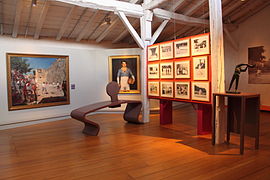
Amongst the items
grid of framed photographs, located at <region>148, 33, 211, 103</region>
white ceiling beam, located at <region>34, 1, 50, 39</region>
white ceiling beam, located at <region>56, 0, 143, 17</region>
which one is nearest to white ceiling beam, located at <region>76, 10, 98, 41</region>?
white ceiling beam, located at <region>56, 0, 143, 17</region>

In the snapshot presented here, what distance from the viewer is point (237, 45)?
9.90m

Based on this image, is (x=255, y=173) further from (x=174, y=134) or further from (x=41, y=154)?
(x=41, y=154)

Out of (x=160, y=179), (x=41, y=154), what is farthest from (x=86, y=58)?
(x=160, y=179)

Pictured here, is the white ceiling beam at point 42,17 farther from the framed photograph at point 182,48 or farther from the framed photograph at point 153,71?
the framed photograph at point 182,48

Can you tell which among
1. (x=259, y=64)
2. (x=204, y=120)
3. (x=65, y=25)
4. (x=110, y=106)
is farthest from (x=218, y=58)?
(x=259, y=64)

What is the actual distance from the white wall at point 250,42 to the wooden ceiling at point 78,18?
32 cm

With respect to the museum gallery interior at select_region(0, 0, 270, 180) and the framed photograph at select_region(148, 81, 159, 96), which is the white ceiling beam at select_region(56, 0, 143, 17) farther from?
the framed photograph at select_region(148, 81, 159, 96)

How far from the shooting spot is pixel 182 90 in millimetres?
5637

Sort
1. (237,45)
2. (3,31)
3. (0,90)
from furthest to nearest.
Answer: (237,45)
(3,31)
(0,90)

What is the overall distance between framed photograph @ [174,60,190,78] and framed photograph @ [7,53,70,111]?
13.9 feet

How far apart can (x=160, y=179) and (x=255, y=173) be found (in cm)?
144

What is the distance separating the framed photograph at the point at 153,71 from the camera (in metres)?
6.51

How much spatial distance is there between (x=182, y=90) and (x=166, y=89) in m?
0.64

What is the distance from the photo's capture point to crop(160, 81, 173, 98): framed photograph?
6.04 meters
